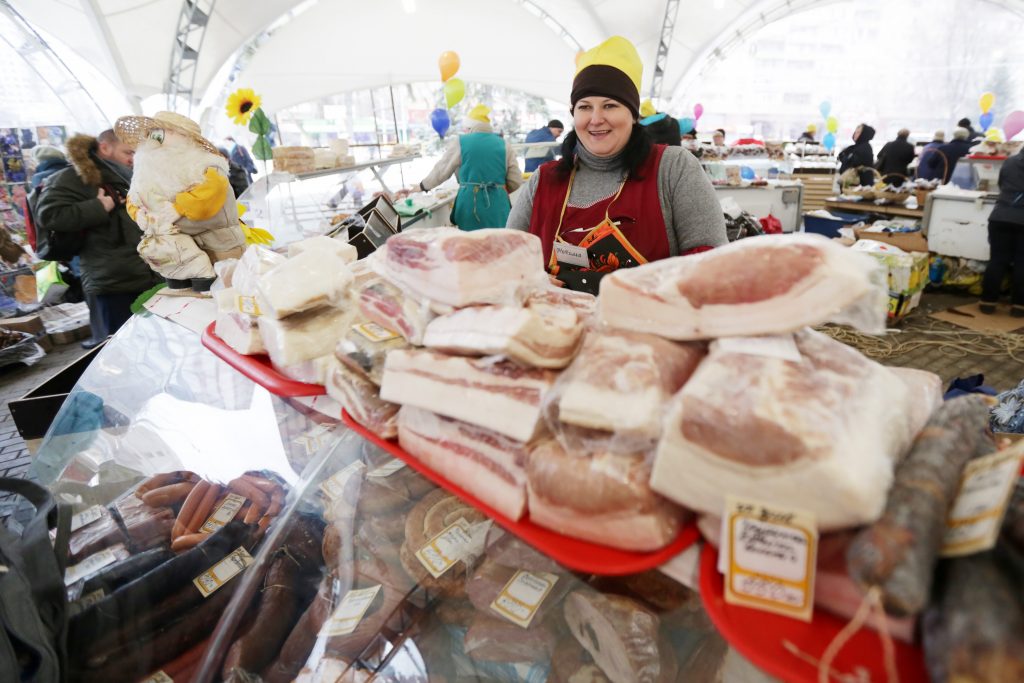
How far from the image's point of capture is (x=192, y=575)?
5.22 feet

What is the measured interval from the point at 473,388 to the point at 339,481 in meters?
0.86

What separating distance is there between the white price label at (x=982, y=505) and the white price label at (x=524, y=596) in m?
0.82

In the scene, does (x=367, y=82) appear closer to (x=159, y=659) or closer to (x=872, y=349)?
(x=872, y=349)

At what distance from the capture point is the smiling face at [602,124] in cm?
219

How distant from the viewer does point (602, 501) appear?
859 mm

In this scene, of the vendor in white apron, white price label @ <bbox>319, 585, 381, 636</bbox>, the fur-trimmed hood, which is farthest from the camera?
the vendor in white apron

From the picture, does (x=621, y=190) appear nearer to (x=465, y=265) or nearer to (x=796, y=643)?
(x=465, y=265)

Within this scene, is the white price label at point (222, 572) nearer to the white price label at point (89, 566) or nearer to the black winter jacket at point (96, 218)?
the white price label at point (89, 566)

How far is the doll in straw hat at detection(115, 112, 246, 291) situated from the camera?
2576 mm

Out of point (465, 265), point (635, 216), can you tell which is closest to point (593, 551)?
point (465, 265)

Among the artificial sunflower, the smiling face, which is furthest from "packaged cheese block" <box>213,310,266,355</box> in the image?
the artificial sunflower

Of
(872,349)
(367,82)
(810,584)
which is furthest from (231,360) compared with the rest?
(367,82)

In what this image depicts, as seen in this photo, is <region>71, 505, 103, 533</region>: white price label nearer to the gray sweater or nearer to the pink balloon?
the gray sweater

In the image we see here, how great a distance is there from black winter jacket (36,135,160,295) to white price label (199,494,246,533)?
335cm
